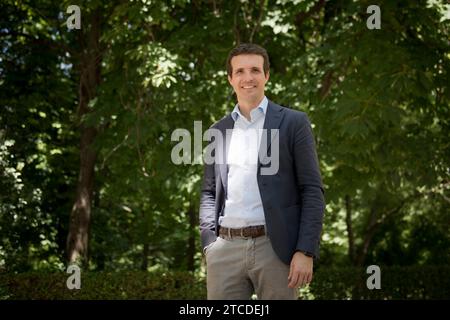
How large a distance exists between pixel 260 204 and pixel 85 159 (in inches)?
288

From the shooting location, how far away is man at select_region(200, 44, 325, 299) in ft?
8.32

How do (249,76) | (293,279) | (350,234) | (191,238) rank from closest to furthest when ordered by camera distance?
(293,279), (249,76), (350,234), (191,238)

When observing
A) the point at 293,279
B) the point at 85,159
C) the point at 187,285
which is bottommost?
the point at 293,279

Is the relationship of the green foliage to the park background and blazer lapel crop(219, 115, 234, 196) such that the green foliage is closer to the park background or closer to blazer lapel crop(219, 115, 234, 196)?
the park background

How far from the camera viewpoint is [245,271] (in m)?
2.60

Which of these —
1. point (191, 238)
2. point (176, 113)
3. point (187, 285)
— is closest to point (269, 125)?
point (176, 113)

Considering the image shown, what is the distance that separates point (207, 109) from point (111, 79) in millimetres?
1472

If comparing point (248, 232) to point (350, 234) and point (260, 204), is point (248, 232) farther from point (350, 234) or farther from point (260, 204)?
point (350, 234)

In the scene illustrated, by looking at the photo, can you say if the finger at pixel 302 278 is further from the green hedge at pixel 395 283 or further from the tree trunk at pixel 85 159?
the green hedge at pixel 395 283

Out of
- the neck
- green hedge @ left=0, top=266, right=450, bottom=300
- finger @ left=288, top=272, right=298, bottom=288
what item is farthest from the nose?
green hedge @ left=0, top=266, right=450, bottom=300

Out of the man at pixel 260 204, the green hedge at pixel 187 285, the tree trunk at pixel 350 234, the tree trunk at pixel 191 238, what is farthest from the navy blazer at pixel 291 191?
the tree trunk at pixel 350 234

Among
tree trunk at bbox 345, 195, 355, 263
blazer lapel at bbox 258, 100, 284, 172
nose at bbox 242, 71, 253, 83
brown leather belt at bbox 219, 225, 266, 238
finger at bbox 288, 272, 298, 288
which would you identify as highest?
tree trunk at bbox 345, 195, 355, 263

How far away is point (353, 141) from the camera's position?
284 inches
